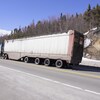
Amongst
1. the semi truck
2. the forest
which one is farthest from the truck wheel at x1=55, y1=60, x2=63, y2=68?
the forest

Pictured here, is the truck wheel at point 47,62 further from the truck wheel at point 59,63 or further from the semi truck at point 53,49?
the truck wheel at point 59,63

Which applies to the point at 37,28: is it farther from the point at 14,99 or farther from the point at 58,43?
the point at 14,99

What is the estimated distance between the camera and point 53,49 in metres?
27.4

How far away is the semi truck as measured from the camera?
25.2 meters

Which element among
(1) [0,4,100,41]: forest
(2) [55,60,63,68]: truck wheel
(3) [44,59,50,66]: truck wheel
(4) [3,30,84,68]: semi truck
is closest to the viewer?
(4) [3,30,84,68]: semi truck

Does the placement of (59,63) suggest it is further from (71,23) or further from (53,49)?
(71,23)

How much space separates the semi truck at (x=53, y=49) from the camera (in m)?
25.2

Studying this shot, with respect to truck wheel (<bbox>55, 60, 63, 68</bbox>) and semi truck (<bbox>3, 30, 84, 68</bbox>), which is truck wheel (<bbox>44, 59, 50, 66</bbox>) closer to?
semi truck (<bbox>3, 30, 84, 68</bbox>)

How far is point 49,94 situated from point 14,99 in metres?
1.55

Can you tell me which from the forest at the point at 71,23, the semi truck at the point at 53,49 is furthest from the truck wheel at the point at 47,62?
the forest at the point at 71,23

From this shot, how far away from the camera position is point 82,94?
33.6 feet

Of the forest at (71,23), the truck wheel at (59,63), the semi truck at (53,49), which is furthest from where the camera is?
the forest at (71,23)

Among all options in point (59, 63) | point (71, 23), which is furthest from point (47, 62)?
point (71, 23)

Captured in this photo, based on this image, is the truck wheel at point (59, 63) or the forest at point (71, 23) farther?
the forest at point (71, 23)
